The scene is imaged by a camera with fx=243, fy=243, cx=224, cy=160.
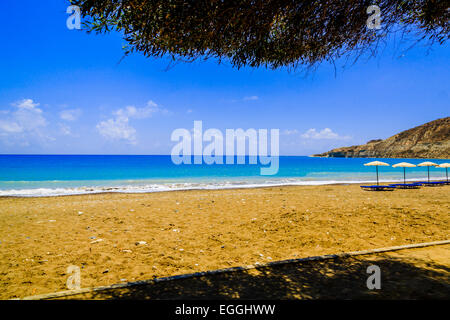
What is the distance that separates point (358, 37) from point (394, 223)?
6431mm

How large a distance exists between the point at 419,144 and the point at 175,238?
→ 13365 centimetres

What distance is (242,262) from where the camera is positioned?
5422 millimetres

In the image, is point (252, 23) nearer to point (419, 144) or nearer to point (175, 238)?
point (175, 238)

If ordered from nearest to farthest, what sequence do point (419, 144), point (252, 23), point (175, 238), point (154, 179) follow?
1. point (252, 23)
2. point (175, 238)
3. point (154, 179)
4. point (419, 144)

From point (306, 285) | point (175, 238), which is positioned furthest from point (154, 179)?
point (306, 285)

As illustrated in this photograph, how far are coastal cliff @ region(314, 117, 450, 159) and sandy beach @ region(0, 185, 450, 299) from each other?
113399mm

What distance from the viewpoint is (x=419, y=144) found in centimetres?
10756

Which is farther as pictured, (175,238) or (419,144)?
(419,144)

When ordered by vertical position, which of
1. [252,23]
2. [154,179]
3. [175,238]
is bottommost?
[154,179]

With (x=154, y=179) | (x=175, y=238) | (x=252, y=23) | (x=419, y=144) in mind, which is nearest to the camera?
(x=252, y=23)

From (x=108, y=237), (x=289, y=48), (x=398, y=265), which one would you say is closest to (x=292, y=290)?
(x=398, y=265)

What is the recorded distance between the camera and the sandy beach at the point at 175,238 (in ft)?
16.4
